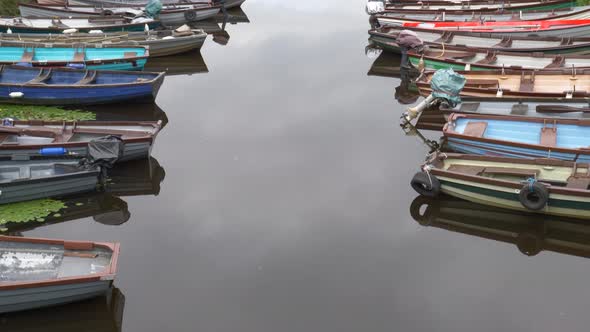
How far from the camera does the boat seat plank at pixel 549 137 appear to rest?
51.0 ft

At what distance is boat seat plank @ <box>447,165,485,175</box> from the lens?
15113 millimetres

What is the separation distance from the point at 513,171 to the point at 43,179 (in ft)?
36.2

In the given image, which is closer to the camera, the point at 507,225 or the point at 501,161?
the point at 507,225

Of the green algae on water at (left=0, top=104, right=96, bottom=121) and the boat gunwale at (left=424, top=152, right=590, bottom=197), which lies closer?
the boat gunwale at (left=424, top=152, right=590, bottom=197)

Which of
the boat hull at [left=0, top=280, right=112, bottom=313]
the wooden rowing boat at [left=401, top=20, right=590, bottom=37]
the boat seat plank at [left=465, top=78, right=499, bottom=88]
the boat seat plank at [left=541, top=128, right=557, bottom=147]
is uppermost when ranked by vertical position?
the wooden rowing boat at [left=401, top=20, right=590, bottom=37]

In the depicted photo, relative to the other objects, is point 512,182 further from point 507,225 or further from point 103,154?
point 103,154

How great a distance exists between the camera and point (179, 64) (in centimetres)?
2594

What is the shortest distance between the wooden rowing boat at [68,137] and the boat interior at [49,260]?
3687mm

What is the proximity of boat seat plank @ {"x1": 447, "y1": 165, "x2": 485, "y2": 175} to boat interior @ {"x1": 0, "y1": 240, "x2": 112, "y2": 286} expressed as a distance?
830cm

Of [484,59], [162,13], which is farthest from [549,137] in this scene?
[162,13]

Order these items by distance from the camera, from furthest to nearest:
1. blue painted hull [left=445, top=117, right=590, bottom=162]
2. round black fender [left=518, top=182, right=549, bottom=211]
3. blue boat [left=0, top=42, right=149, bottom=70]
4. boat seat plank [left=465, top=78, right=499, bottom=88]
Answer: blue boat [left=0, top=42, right=149, bottom=70] → boat seat plank [left=465, top=78, right=499, bottom=88] → blue painted hull [left=445, top=117, right=590, bottom=162] → round black fender [left=518, top=182, right=549, bottom=211]

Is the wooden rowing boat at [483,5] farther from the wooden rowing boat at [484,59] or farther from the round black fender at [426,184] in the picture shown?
the round black fender at [426,184]

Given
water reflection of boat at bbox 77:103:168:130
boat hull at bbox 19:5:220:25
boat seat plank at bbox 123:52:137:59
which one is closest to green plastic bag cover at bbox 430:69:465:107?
water reflection of boat at bbox 77:103:168:130

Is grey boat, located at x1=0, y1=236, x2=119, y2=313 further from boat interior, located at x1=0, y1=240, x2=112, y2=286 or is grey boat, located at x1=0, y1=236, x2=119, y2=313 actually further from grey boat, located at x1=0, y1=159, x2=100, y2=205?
grey boat, located at x1=0, y1=159, x2=100, y2=205
